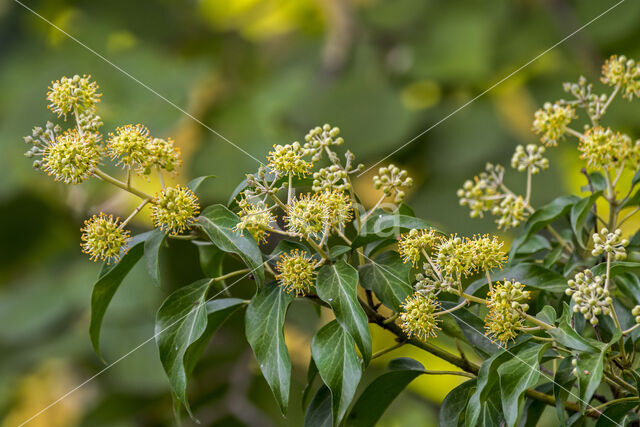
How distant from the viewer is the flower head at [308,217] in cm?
60

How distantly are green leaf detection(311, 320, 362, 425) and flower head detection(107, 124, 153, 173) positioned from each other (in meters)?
0.23

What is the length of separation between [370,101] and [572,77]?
2.03 ft

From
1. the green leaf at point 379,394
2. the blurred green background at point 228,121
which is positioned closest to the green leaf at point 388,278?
the green leaf at point 379,394

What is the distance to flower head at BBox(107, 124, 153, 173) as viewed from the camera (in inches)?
24.0

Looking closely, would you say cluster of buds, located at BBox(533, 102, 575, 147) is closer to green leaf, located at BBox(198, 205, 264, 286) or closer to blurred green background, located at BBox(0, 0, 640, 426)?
green leaf, located at BBox(198, 205, 264, 286)

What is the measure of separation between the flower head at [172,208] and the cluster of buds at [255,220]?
5cm

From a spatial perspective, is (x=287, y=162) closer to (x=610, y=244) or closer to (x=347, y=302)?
(x=347, y=302)

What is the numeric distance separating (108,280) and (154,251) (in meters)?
0.07

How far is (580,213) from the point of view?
2.46ft

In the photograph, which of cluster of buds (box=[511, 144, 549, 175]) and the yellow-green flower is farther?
cluster of buds (box=[511, 144, 549, 175])

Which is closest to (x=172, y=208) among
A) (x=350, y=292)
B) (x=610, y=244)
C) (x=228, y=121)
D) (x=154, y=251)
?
(x=154, y=251)

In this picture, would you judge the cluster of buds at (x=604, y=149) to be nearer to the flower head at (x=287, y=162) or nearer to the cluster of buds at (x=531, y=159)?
the cluster of buds at (x=531, y=159)

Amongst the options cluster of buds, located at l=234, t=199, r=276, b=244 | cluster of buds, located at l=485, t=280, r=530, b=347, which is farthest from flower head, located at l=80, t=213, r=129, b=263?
cluster of buds, located at l=485, t=280, r=530, b=347

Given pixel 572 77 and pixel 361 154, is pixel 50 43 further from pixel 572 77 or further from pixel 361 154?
pixel 572 77
